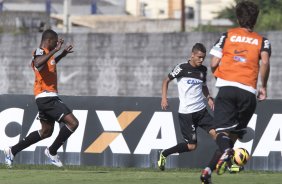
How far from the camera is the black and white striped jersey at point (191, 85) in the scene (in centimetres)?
1548

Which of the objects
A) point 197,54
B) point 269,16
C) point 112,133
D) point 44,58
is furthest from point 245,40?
point 269,16

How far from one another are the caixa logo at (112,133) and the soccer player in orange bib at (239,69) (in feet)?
18.5

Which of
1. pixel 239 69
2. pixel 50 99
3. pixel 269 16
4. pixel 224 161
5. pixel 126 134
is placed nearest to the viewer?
pixel 224 161

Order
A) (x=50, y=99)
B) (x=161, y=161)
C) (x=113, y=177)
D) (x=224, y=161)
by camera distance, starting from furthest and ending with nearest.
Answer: (x=161, y=161)
(x=50, y=99)
(x=113, y=177)
(x=224, y=161)

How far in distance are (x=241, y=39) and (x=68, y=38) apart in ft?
63.6

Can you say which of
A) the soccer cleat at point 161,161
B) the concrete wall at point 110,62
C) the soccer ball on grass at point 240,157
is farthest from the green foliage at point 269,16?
the soccer ball on grass at point 240,157

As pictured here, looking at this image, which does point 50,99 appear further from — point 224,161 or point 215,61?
point 224,161

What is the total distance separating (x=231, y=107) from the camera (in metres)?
11.6

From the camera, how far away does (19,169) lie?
16172 millimetres

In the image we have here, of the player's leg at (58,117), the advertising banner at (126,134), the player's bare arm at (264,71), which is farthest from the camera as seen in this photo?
the advertising banner at (126,134)

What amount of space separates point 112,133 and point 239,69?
20.3 ft

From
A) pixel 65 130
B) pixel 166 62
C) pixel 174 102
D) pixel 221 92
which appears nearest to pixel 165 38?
pixel 166 62

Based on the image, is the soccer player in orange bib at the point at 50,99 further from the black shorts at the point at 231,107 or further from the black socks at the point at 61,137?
the black shorts at the point at 231,107

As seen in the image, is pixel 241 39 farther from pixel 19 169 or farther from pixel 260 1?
pixel 260 1
